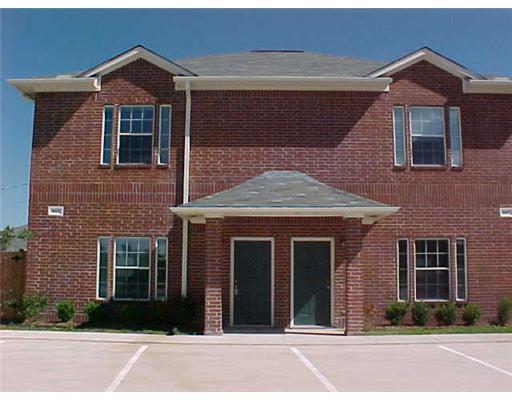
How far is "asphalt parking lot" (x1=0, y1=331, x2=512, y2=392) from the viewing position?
29.6 feet

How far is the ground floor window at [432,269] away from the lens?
55.3 feet

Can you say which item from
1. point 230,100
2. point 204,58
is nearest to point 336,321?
point 230,100

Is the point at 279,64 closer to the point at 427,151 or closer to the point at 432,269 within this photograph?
the point at 427,151

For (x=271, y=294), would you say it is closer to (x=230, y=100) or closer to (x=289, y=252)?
(x=289, y=252)

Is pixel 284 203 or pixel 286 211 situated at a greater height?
pixel 284 203

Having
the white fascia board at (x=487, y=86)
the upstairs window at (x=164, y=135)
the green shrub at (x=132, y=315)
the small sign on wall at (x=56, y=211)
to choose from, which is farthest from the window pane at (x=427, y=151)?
the small sign on wall at (x=56, y=211)

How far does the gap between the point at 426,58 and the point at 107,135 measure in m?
9.25

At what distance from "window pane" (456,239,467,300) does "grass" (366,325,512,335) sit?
3.10ft

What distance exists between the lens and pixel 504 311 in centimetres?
1673

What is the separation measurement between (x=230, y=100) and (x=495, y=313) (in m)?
9.33

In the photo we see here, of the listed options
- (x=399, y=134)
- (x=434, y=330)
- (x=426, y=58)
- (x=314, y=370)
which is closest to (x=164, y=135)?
(x=399, y=134)

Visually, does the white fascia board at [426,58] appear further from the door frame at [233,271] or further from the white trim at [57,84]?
the white trim at [57,84]

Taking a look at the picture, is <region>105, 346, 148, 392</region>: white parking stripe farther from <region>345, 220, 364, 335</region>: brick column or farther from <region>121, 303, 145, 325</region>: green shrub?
<region>345, 220, 364, 335</region>: brick column

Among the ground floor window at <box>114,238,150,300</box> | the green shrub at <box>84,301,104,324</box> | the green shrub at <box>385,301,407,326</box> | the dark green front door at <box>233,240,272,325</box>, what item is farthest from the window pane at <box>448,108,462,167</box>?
the green shrub at <box>84,301,104,324</box>
